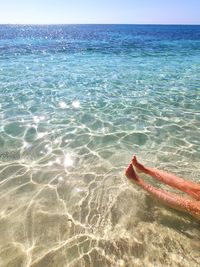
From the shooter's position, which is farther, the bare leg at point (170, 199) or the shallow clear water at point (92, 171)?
the bare leg at point (170, 199)

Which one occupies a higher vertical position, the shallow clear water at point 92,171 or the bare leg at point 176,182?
Result: the bare leg at point 176,182

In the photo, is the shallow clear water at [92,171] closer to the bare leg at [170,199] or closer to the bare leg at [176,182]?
the bare leg at [170,199]

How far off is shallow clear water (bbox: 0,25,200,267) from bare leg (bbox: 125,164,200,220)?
6.5 inches

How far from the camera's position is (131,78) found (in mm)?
15367

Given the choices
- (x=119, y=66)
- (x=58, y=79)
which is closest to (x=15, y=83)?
(x=58, y=79)

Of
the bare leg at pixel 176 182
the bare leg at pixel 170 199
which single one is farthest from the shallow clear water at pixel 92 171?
the bare leg at pixel 176 182

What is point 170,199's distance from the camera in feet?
15.9

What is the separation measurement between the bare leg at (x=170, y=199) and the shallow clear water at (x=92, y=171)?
16cm

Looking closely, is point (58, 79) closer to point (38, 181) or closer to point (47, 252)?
point (38, 181)

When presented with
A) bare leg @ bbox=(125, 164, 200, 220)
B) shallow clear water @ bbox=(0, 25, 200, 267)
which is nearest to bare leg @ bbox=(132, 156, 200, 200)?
bare leg @ bbox=(125, 164, 200, 220)

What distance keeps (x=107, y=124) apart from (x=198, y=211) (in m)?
5.15

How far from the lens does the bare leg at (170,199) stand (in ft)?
14.9

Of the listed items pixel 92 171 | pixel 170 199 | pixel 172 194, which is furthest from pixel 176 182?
pixel 92 171

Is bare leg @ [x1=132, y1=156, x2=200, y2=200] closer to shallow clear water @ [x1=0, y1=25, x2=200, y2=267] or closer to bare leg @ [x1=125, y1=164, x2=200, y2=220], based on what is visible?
bare leg @ [x1=125, y1=164, x2=200, y2=220]
